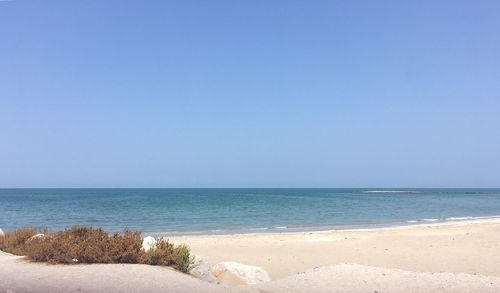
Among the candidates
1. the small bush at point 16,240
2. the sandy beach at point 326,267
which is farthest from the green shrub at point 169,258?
the small bush at point 16,240

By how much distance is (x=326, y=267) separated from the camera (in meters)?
10.4

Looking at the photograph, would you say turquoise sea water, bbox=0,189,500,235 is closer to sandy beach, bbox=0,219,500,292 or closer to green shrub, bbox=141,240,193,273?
sandy beach, bbox=0,219,500,292

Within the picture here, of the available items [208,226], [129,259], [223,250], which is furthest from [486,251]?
[208,226]

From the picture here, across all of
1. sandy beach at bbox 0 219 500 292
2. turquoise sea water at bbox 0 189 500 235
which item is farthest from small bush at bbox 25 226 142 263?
turquoise sea water at bbox 0 189 500 235

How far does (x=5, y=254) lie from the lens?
11.1 m

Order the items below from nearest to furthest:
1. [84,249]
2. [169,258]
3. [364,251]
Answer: [84,249] < [169,258] < [364,251]

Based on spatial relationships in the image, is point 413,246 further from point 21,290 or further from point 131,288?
point 21,290

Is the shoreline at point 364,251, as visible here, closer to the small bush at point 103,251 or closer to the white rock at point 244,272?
the white rock at point 244,272

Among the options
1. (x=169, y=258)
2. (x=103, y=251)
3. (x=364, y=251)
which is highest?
(x=103, y=251)

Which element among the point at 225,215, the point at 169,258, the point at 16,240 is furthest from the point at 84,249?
the point at 225,215

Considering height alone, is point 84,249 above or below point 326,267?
above

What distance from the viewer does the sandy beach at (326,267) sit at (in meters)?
8.23

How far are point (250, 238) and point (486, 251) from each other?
10256 mm

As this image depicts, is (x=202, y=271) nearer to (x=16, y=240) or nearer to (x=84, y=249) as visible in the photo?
(x=84, y=249)
